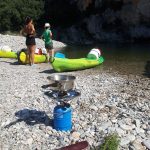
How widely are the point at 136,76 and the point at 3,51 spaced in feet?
26.6

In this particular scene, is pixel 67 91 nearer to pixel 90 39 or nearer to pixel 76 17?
pixel 90 39

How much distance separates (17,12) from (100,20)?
8.10 m

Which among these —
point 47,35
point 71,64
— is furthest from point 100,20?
point 71,64

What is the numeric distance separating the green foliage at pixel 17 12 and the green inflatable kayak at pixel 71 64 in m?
22.3

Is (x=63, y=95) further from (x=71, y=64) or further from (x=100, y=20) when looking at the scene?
(x=100, y=20)

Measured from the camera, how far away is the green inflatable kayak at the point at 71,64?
17734mm

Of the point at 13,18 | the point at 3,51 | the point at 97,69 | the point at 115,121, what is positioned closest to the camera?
the point at 115,121

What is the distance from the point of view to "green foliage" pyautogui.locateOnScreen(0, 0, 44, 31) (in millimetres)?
40312

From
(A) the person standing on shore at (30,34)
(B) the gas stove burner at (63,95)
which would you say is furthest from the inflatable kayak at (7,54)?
(B) the gas stove burner at (63,95)

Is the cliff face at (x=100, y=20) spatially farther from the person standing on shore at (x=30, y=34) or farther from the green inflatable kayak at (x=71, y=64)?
the person standing on shore at (x=30, y=34)

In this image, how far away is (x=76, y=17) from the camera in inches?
1650

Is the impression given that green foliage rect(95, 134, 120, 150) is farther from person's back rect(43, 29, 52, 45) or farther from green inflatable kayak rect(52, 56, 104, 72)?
person's back rect(43, 29, 52, 45)

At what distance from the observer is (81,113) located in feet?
37.4

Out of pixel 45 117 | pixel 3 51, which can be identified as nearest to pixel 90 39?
pixel 3 51
